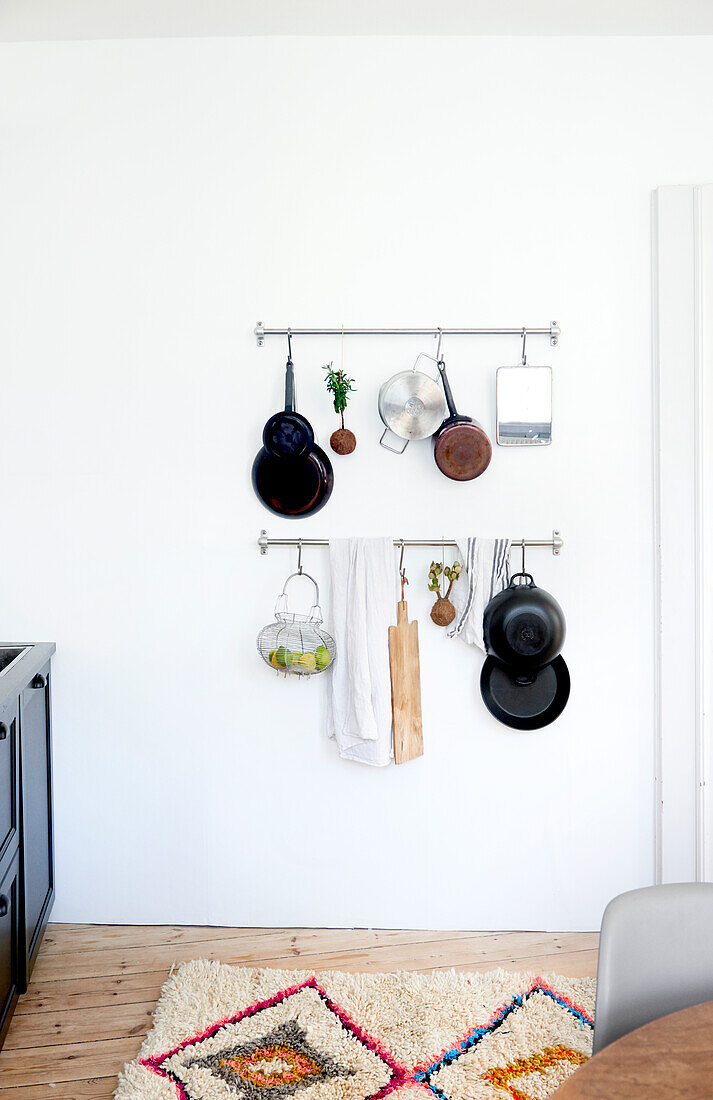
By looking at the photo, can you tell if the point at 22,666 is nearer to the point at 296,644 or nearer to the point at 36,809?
the point at 36,809

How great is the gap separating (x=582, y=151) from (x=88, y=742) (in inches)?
91.5

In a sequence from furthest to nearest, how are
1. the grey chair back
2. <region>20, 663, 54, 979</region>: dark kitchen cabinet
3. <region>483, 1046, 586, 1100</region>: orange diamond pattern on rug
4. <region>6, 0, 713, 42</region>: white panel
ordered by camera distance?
1. <region>6, 0, 713, 42</region>: white panel
2. <region>20, 663, 54, 979</region>: dark kitchen cabinet
3. <region>483, 1046, 586, 1100</region>: orange diamond pattern on rug
4. the grey chair back

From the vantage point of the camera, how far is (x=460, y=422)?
229 cm

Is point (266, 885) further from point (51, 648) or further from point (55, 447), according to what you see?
point (55, 447)

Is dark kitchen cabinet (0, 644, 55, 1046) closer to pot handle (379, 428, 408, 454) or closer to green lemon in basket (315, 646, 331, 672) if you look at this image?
green lemon in basket (315, 646, 331, 672)

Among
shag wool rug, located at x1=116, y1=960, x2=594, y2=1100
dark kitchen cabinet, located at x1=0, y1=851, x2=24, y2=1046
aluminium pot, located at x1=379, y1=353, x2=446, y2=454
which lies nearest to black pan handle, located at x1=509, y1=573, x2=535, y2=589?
aluminium pot, located at x1=379, y1=353, x2=446, y2=454

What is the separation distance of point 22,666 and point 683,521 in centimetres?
191

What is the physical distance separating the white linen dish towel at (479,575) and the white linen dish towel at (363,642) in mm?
217

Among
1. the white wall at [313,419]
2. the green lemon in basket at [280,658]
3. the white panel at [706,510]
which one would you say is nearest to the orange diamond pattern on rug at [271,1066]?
the white wall at [313,419]

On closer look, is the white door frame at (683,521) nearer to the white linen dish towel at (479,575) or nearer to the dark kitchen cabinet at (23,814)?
the white linen dish towel at (479,575)

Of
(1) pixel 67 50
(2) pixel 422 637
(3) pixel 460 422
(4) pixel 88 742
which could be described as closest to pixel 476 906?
(2) pixel 422 637

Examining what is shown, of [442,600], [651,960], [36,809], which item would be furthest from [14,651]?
[651,960]

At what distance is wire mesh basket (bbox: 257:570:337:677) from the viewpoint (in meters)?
2.31

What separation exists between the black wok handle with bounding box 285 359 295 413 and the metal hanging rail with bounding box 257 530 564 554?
382 mm
